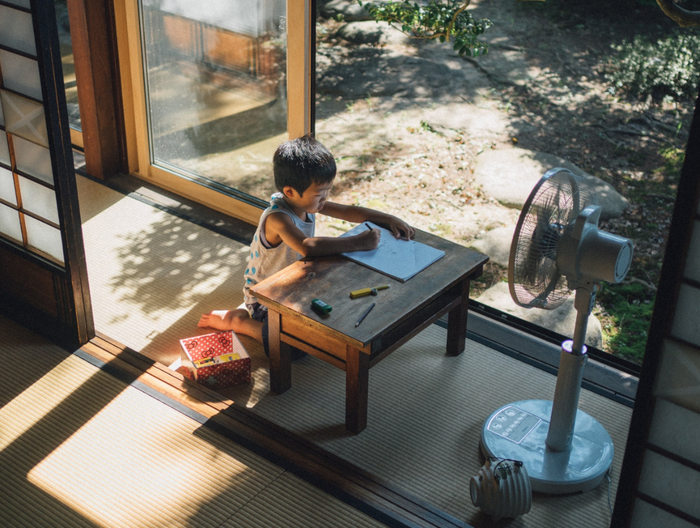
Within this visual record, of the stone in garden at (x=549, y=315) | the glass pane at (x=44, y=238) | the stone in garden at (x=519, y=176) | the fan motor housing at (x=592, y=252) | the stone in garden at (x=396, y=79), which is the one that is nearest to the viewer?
the fan motor housing at (x=592, y=252)

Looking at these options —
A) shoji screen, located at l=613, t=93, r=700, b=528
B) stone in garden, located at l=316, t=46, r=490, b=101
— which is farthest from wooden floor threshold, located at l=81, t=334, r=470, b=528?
stone in garden, located at l=316, t=46, r=490, b=101

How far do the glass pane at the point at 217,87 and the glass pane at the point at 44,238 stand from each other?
1.31 m

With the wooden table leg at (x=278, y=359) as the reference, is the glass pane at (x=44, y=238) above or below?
above

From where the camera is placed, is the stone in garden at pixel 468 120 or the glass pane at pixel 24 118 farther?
the stone in garden at pixel 468 120

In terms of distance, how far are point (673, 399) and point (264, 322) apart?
177cm

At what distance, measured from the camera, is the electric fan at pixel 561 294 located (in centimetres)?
211

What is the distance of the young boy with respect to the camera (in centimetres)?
273

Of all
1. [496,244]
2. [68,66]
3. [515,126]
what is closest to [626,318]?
[496,244]

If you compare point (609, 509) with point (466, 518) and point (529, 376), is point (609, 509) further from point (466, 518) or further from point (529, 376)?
point (529, 376)

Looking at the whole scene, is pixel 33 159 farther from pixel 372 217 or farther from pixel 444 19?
pixel 444 19

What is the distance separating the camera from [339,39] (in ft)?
22.9

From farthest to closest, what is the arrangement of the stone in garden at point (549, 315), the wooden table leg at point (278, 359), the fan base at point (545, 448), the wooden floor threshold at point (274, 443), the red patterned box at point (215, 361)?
the stone in garden at point (549, 315)
the red patterned box at point (215, 361)
the wooden table leg at point (278, 359)
the fan base at point (545, 448)
the wooden floor threshold at point (274, 443)

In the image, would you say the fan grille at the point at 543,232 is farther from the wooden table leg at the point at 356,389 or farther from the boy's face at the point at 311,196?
the boy's face at the point at 311,196

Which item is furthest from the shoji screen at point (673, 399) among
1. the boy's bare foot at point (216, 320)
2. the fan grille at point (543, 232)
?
the boy's bare foot at point (216, 320)
